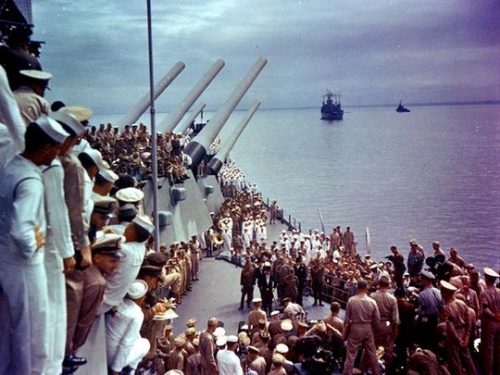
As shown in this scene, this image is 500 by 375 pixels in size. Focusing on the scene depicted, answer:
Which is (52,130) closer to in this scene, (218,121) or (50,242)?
(50,242)

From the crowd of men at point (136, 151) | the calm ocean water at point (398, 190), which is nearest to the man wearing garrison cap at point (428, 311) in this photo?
the crowd of men at point (136, 151)

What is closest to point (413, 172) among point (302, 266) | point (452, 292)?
point (302, 266)

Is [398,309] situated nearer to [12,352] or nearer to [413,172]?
[12,352]

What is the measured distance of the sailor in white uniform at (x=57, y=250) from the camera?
8.43 feet

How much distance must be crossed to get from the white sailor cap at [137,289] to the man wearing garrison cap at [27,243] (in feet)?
3.83

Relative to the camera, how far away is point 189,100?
914 inches

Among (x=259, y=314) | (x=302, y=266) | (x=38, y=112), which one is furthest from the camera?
(x=302, y=266)

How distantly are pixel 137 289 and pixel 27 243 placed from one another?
5.00ft

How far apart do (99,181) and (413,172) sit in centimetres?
7270

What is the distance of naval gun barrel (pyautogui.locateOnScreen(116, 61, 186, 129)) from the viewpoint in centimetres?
2025

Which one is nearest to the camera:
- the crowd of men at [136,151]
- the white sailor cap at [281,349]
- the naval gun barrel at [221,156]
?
the white sailor cap at [281,349]

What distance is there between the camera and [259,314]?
7309mm

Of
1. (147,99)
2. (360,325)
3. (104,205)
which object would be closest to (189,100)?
(147,99)

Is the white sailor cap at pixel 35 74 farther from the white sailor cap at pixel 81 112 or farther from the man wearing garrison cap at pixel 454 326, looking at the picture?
the man wearing garrison cap at pixel 454 326
